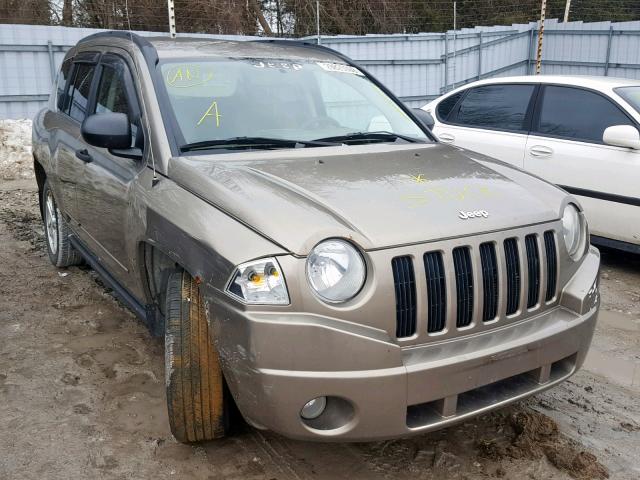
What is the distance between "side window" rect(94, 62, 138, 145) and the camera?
3709 mm

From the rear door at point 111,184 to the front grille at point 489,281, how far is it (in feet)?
5.85

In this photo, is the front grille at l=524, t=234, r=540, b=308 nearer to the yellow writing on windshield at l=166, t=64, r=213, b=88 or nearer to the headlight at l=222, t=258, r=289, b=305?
the headlight at l=222, t=258, r=289, b=305

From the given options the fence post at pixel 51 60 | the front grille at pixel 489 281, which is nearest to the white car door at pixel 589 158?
the front grille at pixel 489 281

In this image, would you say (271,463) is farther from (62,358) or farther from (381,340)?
(62,358)

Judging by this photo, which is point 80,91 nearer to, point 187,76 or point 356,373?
point 187,76

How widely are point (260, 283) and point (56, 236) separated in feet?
12.4

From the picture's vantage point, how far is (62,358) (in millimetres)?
4070

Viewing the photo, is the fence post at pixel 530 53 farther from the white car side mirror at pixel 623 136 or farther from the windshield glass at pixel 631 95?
the white car side mirror at pixel 623 136

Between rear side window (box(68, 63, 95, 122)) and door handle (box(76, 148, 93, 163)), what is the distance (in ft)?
1.08

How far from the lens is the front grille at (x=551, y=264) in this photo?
114 inches

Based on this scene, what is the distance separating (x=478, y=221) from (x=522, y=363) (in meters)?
0.61

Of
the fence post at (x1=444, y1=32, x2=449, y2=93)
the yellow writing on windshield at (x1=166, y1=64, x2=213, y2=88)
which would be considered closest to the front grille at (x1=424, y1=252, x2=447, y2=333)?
the yellow writing on windshield at (x1=166, y1=64, x2=213, y2=88)

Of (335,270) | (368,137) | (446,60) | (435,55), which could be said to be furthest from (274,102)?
(446,60)

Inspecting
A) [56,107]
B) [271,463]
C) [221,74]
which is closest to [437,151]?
[221,74]
